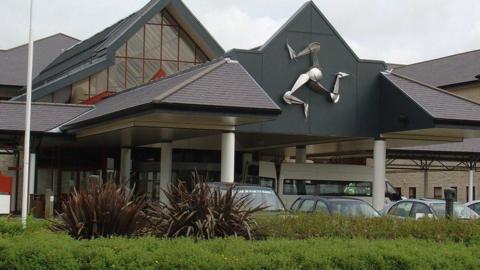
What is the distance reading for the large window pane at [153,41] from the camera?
41.8 meters

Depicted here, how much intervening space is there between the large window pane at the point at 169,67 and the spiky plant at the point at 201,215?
98.8 ft

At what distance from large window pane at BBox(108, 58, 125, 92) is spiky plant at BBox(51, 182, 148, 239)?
28.7 m

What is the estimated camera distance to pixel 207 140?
37.1 meters

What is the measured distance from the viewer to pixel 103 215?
12234 mm

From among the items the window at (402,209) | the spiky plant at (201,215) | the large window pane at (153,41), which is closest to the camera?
the spiky plant at (201,215)

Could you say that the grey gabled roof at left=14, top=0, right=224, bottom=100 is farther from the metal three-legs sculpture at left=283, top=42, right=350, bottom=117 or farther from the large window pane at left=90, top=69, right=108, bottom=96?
the metal three-legs sculpture at left=283, top=42, right=350, bottom=117

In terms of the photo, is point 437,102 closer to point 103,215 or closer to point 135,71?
point 135,71

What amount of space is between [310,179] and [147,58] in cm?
1135

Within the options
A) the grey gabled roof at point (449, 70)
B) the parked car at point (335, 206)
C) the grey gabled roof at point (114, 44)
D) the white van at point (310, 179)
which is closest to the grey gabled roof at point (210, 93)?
the parked car at point (335, 206)

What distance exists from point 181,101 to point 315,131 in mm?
7940

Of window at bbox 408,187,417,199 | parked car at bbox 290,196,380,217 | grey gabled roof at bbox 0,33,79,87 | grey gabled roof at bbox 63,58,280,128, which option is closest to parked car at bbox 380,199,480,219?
parked car at bbox 290,196,380,217

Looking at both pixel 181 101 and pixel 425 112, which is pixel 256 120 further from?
pixel 425 112

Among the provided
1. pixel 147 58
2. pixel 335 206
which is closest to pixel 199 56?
pixel 147 58

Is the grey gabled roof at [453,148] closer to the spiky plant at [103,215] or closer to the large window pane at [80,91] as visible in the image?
the large window pane at [80,91]
